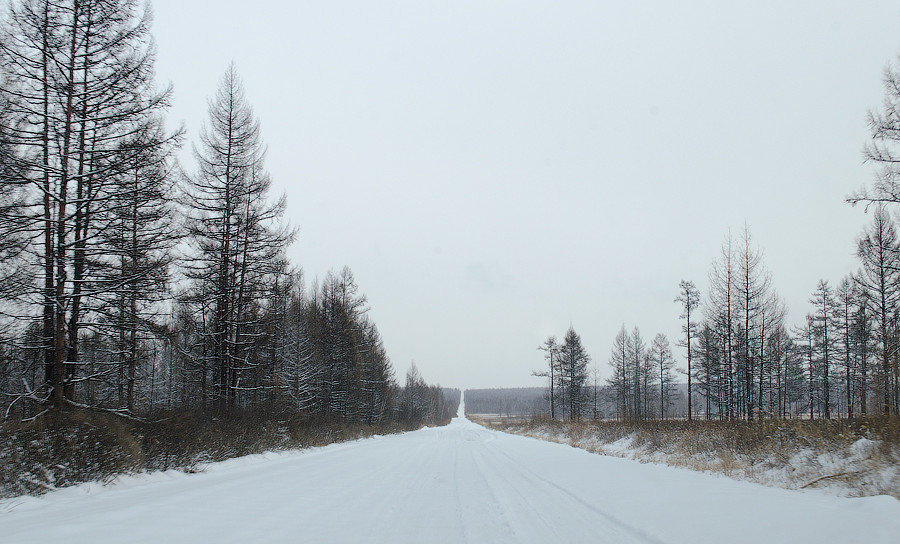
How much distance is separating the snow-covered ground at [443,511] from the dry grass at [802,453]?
2.65 feet

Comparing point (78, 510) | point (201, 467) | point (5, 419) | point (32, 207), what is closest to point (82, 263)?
point (32, 207)

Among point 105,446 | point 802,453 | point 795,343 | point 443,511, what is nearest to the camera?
point 443,511

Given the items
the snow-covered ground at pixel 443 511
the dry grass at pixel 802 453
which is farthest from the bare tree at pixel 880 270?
the snow-covered ground at pixel 443 511

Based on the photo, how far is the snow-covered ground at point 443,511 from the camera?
15.4 feet

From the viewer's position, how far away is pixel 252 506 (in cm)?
640

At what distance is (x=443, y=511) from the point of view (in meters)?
6.45

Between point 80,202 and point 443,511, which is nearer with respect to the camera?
point 443,511

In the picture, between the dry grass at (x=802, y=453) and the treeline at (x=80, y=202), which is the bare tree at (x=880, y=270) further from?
the treeline at (x=80, y=202)

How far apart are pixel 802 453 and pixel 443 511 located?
7546 millimetres

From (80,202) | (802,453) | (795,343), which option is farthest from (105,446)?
(795,343)

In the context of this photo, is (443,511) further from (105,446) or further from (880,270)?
(880,270)

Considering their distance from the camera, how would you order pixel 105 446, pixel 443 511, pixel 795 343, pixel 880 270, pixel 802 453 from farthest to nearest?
pixel 795 343, pixel 880 270, pixel 802 453, pixel 105 446, pixel 443 511

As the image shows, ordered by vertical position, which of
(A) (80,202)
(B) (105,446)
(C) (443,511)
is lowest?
(C) (443,511)

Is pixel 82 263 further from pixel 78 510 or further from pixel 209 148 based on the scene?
pixel 209 148
